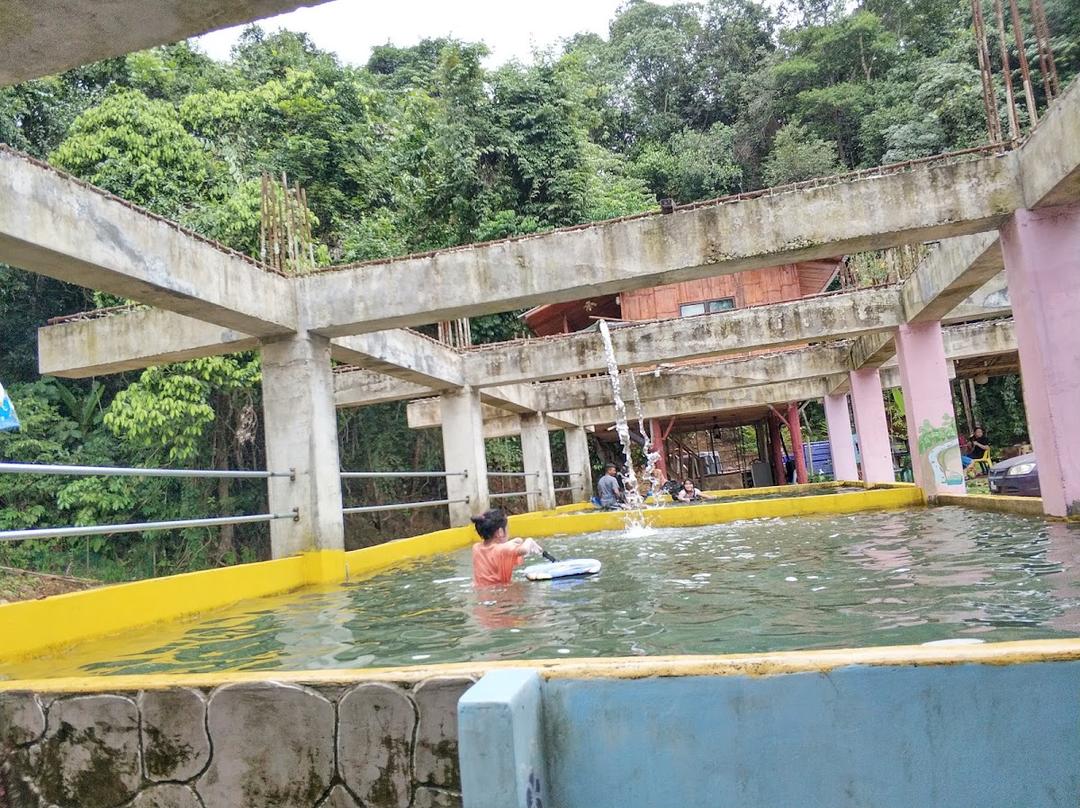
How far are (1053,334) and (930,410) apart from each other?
5.10m

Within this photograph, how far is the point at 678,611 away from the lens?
5020 millimetres

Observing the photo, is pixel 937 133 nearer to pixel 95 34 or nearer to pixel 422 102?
pixel 422 102

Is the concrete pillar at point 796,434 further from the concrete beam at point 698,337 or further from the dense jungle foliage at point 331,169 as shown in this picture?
the concrete beam at point 698,337

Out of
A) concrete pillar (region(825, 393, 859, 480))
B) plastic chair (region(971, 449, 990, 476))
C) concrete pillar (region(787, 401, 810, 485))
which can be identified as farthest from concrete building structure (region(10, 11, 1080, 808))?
plastic chair (region(971, 449, 990, 476))

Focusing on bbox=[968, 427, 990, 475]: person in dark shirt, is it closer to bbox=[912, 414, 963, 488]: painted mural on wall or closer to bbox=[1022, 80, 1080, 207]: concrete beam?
bbox=[912, 414, 963, 488]: painted mural on wall

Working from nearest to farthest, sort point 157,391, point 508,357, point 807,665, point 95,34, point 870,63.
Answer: point 807,665
point 95,34
point 508,357
point 157,391
point 870,63

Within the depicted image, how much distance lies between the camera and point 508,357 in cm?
1520

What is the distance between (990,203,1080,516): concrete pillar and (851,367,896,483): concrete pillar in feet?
32.7

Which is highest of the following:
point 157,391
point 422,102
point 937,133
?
point 422,102

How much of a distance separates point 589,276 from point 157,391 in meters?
13.2

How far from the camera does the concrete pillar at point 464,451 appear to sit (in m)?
15.5

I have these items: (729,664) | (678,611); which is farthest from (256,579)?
(729,664)

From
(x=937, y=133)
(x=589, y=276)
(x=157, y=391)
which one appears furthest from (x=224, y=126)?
(x=937, y=133)

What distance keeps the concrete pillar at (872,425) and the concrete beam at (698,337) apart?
14.9ft
